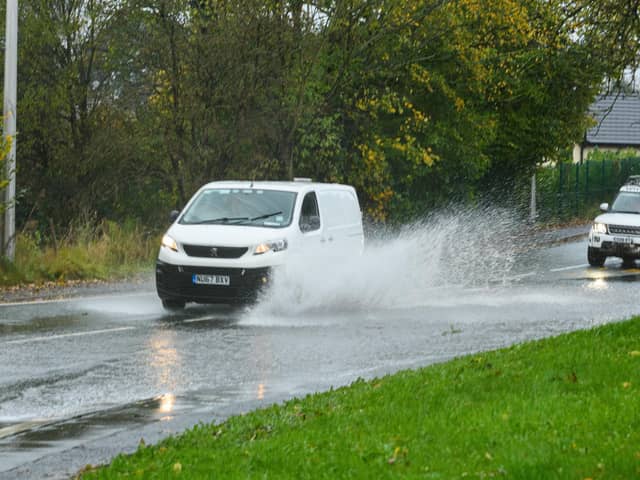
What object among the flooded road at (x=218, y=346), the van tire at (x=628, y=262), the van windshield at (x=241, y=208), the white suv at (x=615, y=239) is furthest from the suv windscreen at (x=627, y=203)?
the van windshield at (x=241, y=208)

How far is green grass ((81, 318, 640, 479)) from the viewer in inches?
294

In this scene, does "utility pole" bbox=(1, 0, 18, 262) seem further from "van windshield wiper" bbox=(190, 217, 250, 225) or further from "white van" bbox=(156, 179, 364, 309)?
"van windshield wiper" bbox=(190, 217, 250, 225)

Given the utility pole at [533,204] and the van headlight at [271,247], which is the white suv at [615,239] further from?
the utility pole at [533,204]

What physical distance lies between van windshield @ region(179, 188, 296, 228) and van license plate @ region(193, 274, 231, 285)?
3.96 ft

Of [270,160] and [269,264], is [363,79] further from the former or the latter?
[269,264]

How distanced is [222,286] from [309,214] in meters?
2.36

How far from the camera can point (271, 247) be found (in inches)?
693

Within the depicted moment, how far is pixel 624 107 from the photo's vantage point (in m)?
82.0

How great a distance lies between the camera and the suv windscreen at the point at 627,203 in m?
29.9

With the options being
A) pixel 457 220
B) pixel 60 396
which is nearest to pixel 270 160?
pixel 457 220

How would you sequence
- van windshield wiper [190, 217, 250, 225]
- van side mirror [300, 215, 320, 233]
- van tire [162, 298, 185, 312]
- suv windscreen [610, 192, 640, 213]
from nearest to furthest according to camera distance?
van tire [162, 298, 185, 312] → van windshield wiper [190, 217, 250, 225] → van side mirror [300, 215, 320, 233] → suv windscreen [610, 192, 640, 213]

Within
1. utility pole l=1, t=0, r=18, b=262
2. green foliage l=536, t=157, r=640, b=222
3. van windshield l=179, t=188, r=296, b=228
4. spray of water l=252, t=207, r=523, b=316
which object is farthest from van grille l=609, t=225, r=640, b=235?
green foliage l=536, t=157, r=640, b=222

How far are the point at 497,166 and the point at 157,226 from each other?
1520 centimetres

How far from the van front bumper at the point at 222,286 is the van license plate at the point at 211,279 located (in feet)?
0.10
